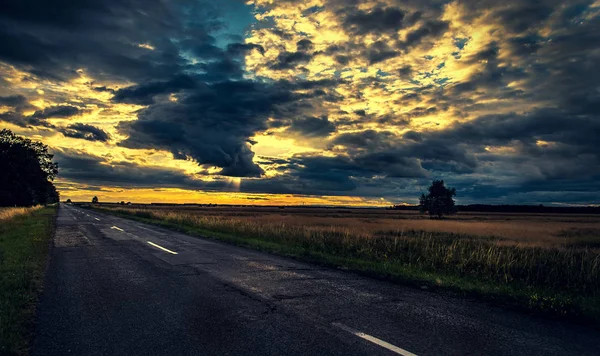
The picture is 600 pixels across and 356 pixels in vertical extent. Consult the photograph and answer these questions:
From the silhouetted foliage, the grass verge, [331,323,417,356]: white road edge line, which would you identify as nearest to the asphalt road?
[331,323,417,356]: white road edge line

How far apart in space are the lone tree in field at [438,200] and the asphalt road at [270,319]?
74.4 meters

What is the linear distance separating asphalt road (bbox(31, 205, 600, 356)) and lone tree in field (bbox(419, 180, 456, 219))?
7444 centimetres

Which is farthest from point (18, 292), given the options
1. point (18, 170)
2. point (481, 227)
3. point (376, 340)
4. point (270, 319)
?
point (18, 170)

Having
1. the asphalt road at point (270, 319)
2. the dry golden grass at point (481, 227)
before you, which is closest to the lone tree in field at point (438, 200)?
the dry golden grass at point (481, 227)

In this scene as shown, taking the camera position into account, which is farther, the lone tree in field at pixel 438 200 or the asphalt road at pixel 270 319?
the lone tree in field at pixel 438 200

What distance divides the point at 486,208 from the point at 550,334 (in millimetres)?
212509

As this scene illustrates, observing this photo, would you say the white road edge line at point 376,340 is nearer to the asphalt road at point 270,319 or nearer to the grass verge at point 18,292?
the asphalt road at point 270,319

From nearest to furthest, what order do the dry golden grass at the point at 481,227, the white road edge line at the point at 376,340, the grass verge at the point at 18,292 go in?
the white road edge line at the point at 376,340, the grass verge at the point at 18,292, the dry golden grass at the point at 481,227

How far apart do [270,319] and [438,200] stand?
79.7m

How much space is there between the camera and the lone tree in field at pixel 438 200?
258 ft

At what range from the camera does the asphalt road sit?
15.9 ft

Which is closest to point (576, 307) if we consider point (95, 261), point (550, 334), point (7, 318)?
point (550, 334)

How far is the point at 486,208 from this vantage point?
19438 centimetres

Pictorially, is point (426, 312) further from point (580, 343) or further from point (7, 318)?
point (7, 318)
